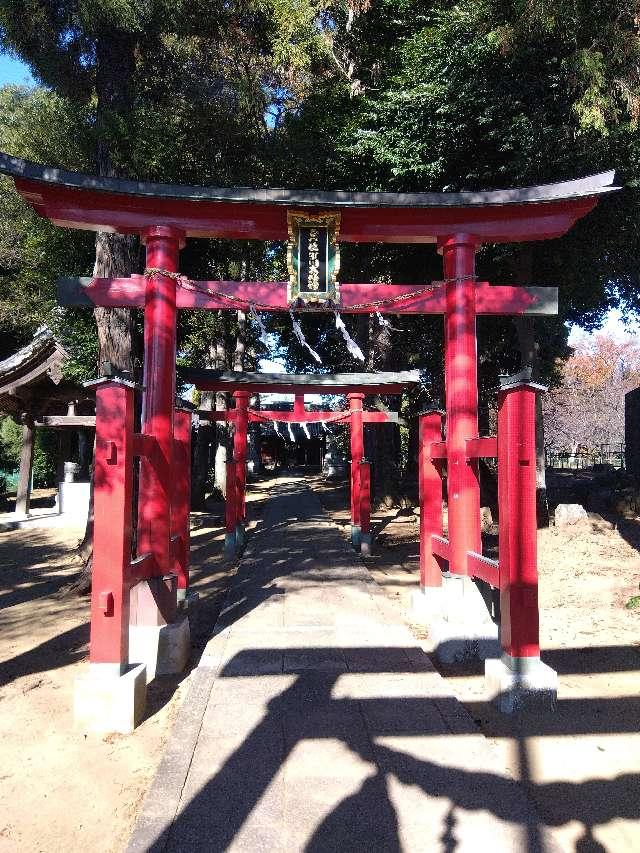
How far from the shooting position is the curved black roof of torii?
5.59 metres

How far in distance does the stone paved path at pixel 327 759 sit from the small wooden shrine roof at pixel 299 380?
227 inches

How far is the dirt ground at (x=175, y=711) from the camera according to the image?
10.0 feet

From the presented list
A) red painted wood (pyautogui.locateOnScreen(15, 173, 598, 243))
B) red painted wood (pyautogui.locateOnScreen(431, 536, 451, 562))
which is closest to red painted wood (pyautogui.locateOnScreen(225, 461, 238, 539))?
red painted wood (pyautogui.locateOnScreen(431, 536, 451, 562))

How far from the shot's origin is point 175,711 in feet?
14.4

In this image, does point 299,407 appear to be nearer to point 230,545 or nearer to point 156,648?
point 230,545

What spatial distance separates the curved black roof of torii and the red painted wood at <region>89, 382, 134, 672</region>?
95.8 inches

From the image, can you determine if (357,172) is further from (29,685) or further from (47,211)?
(29,685)

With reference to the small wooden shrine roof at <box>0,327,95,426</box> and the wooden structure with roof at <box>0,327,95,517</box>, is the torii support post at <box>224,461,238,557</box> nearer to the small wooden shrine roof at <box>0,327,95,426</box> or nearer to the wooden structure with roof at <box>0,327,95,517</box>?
the wooden structure with roof at <box>0,327,95,517</box>

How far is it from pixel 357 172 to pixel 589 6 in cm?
527

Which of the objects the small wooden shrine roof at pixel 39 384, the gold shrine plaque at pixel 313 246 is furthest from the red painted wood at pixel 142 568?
the small wooden shrine roof at pixel 39 384

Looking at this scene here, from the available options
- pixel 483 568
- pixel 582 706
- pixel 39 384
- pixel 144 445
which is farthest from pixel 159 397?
pixel 39 384

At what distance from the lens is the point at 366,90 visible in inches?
558

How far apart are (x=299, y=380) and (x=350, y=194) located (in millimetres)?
5696

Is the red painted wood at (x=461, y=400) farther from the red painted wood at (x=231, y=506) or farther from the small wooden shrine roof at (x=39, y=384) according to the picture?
the small wooden shrine roof at (x=39, y=384)
